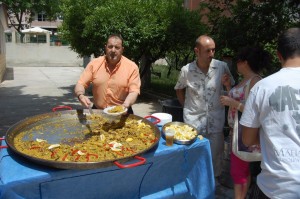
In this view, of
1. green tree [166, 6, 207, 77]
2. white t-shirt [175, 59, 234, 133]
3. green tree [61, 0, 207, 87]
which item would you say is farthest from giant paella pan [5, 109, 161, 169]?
green tree [166, 6, 207, 77]

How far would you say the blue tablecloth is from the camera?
186cm

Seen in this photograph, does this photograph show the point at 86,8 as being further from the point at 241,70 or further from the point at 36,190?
the point at 36,190

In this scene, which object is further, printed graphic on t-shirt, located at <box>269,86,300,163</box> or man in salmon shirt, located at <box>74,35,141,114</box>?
man in salmon shirt, located at <box>74,35,141,114</box>

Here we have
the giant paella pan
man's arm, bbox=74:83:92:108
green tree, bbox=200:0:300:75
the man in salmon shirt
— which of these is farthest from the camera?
Result: green tree, bbox=200:0:300:75

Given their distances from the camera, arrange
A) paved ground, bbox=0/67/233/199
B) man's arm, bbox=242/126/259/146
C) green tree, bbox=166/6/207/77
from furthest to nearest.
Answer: green tree, bbox=166/6/207/77, paved ground, bbox=0/67/233/199, man's arm, bbox=242/126/259/146

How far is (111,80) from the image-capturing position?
3039 millimetres

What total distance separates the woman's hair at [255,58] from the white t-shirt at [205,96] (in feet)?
1.43

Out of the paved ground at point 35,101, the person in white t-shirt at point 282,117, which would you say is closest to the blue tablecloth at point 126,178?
the person in white t-shirt at point 282,117

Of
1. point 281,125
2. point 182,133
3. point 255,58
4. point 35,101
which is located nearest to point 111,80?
point 182,133

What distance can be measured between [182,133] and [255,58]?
933 millimetres

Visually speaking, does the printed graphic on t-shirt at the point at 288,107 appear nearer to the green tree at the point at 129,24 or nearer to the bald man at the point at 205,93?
the bald man at the point at 205,93

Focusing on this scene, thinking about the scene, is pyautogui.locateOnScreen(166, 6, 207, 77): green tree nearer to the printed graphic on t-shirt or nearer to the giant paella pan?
the giant paella pan

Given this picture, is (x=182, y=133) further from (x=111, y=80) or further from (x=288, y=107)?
(x=288, y=107)

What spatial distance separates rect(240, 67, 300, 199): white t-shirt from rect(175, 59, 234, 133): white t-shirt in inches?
55.2
